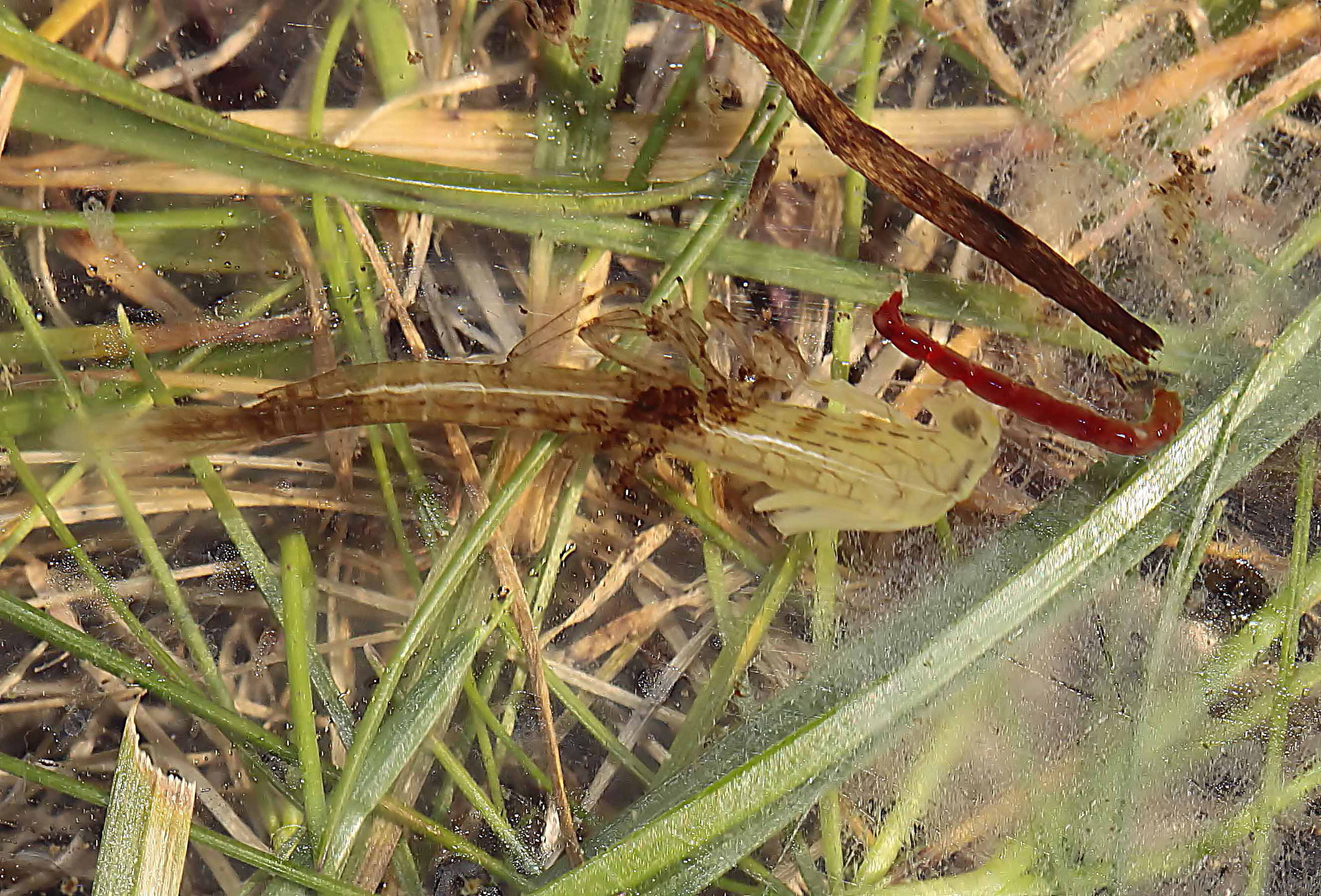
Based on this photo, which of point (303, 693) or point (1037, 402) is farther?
point (1037, 402)

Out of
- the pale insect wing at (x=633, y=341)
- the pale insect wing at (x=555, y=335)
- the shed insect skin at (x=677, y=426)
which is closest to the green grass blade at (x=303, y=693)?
the shed insect skin at (x=677, y=426)

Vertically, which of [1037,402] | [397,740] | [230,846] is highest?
[1037,402]

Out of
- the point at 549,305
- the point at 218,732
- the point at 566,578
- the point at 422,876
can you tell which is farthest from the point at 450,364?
the point at 422,876

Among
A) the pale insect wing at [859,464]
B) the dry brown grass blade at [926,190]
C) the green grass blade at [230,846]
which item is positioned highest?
the dry brown grass blade at [926,190]

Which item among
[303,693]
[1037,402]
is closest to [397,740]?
[303,693]

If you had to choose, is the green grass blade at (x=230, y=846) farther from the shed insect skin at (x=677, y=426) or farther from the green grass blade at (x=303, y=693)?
the shed insect skin at (x=677, y=426)

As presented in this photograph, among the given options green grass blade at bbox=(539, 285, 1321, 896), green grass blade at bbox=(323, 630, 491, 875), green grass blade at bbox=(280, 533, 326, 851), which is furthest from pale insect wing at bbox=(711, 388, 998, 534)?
green grass blade at bbox=(280, 533, 326, 851)

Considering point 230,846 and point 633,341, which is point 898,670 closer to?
point 633,341

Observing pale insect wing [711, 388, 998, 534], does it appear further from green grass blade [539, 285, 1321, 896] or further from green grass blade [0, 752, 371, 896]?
green grass blade [0, 752, 371, 896]

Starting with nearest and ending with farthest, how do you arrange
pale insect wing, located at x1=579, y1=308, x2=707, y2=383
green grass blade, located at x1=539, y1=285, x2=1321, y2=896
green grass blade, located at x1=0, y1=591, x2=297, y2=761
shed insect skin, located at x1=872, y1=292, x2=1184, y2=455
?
green grass blade, located at x1=539, y1=285, x2=1321, y2=896 < green grass blade, located at x1=0, y1=591, x2=297, y2=761 < shed insect skin, located at x1=872, y1=292, x2=1184, y2=455 < pale insect wing, located at x1=579, y1=308, x2=707, y2=383

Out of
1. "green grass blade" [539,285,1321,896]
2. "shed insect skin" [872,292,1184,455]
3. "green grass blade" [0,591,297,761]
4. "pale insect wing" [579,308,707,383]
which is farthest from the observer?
"pale insect wing" [579,308,707,383]
